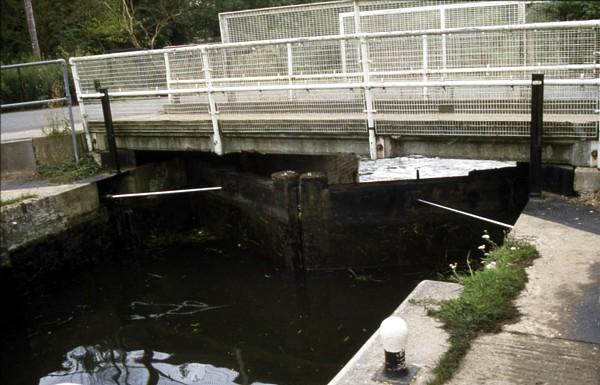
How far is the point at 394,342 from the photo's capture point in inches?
142

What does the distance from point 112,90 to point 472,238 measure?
22.2 ft

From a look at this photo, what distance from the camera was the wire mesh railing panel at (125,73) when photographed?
1009cm

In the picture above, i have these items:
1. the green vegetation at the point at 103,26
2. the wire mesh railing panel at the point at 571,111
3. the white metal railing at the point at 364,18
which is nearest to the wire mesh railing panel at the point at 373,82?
the wire mesh railing panel at the point at 571,111

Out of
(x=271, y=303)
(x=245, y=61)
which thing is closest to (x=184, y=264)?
(x=271, y=303)

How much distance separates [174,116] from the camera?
33.8 ft

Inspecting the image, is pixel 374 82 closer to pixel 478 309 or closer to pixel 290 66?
pixel 290 66

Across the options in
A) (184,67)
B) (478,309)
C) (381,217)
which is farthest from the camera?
(184,67)

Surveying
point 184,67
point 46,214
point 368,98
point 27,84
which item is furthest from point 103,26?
point 368,98

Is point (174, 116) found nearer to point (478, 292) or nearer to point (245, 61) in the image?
point (245, 61)

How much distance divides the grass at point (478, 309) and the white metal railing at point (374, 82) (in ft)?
8.67

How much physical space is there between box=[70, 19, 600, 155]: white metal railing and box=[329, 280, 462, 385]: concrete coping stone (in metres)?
3.17

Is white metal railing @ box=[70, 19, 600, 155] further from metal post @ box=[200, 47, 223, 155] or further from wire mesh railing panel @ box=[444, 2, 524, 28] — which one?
wire mesh railing panel @ box=[444, 2, 524, 28]

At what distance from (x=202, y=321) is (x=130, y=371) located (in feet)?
4.08

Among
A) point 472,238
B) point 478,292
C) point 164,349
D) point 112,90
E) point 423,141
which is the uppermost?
point 112,90
